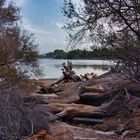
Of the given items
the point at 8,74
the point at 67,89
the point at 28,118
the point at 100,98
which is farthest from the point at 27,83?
the point at 28,118

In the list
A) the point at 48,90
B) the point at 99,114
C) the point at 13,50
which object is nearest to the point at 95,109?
the point at 99,114

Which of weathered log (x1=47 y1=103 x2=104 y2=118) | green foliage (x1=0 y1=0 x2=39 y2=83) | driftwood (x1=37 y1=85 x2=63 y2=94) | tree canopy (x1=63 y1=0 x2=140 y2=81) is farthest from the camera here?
driftwood (x1=37 y1=85 x2=63 y2=94)

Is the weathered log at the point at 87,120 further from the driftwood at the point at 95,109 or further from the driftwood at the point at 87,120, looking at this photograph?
the driftwood at the point at 95,109

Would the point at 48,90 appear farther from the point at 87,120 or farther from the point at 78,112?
the point at 87,120

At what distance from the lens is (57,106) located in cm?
1422

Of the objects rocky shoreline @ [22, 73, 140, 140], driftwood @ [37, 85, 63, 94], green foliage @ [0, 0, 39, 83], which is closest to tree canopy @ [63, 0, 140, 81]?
rocky shoreline @ [22, 73, 140, 140]

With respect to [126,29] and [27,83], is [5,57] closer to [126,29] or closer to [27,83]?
[27,83]

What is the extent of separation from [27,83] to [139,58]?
464 inches

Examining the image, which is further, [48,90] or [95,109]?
[48,90]

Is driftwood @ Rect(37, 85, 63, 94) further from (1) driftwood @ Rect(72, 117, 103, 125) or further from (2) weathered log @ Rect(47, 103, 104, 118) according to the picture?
(1) driftwood @ Rect(72, 117, 103, 125)

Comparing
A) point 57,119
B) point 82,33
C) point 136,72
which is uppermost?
point 82,33

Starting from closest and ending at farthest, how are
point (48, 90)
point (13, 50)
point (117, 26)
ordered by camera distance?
point (117, 26)
point (13, 50)
point (48, 90)

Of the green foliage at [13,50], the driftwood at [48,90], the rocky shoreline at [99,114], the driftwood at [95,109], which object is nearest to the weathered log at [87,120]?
the rocky shoreline at [99,114]

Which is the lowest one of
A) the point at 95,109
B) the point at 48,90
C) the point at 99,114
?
the point at 48,90
